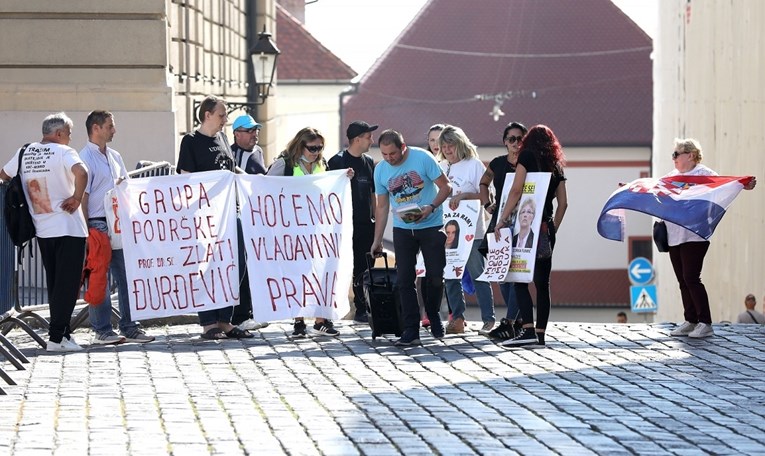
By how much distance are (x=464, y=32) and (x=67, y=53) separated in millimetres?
47349

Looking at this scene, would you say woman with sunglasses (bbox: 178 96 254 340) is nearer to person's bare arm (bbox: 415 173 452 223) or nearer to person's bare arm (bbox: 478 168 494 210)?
person's bare arm (bbox: 415 173 452 223)

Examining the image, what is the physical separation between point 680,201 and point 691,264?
536mm

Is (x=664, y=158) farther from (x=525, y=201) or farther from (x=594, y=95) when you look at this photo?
(x=525, y=201)

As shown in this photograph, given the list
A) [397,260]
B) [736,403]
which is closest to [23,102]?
[397,260]

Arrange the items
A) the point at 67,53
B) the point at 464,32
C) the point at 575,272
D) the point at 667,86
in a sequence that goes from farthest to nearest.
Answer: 1. the point at 464,32
2. the point at 575,272
3. the point at 667,86
4. the point at 67,53

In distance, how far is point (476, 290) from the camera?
1433 centimetres

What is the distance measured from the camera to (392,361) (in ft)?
39.7

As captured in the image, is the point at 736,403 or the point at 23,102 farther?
the point at 23,102

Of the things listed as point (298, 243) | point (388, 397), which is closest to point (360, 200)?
point (298, 243)

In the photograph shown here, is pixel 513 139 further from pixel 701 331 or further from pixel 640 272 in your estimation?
pixel 640 272

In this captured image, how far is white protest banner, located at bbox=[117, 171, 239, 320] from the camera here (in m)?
13.3

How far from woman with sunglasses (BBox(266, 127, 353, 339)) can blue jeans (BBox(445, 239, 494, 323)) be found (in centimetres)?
105

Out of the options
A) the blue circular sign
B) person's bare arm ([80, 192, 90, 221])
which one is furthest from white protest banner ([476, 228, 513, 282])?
the blue circular sign

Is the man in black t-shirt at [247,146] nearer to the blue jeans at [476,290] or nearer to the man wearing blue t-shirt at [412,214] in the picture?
the man wearing blue t-shirt at [412,214]
